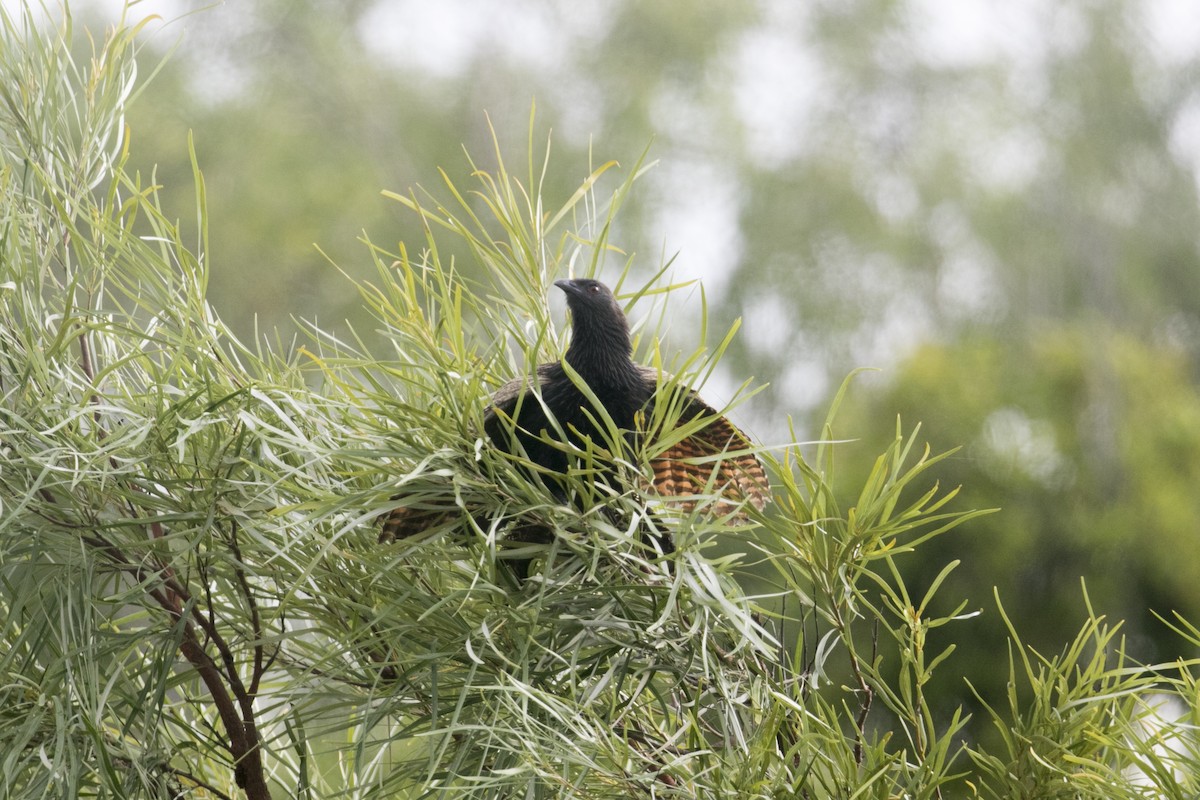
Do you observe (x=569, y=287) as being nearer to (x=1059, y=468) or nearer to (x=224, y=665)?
(x=224, y=665)

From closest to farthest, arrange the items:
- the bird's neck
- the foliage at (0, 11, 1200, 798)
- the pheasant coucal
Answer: the foliage at (0, 11, 1200, 798) < the pheasant coucal < the bird's neck

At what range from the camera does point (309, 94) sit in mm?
5039

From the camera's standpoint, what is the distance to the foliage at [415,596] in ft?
1.93

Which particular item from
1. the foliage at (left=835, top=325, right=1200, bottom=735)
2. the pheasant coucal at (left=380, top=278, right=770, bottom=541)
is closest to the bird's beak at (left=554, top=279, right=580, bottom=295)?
the pheasant coucal at (left=380, top=278, right=770, bottom=541)

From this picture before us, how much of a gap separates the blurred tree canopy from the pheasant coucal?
2.61 m

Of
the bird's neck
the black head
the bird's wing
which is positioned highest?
the black head

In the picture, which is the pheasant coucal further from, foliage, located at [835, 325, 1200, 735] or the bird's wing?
foliage, located at [835, 325, 1200, 735]

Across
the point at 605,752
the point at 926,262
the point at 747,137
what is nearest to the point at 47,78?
the point at 605,752

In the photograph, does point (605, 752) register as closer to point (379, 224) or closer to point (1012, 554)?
point (1012, 554)

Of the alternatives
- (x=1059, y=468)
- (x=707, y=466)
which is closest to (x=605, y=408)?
(x=707, y=466)

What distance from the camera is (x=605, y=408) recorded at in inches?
32.4

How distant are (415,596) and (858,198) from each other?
15.1 ft

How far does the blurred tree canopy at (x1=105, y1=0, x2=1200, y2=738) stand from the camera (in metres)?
3.56

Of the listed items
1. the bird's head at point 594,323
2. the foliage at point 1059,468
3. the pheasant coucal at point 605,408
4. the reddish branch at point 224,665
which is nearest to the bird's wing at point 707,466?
the pheasant coucal at point 605,408
